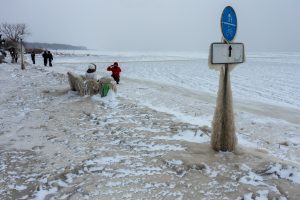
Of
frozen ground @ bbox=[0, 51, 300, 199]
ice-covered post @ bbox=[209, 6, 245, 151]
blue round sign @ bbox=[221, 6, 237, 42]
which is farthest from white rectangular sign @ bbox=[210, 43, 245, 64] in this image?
frozen ground @ bbox=[0, 51, 300, 199]

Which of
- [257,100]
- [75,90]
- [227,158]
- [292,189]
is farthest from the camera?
[257,100]

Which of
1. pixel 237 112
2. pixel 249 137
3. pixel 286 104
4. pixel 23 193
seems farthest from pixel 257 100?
pixel 23 193

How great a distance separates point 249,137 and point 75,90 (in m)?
7.59

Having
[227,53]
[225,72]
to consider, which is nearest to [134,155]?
[225,72]

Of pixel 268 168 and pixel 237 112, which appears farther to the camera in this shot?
pixel 237 112

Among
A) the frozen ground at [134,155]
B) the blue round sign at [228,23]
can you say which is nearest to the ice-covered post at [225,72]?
the blue round sign at [228,23]

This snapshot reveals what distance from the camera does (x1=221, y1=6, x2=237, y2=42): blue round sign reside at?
539cm

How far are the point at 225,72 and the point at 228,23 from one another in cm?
83

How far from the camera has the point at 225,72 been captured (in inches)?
217

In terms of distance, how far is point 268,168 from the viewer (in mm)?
4883

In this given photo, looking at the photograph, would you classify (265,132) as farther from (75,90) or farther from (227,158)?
(75,90)

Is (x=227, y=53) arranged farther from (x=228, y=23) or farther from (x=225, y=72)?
(x=228, y=23)

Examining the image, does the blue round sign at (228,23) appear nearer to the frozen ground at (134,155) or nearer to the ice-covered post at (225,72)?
the ice-covered post at (225,72)

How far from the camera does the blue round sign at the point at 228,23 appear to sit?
539cm
